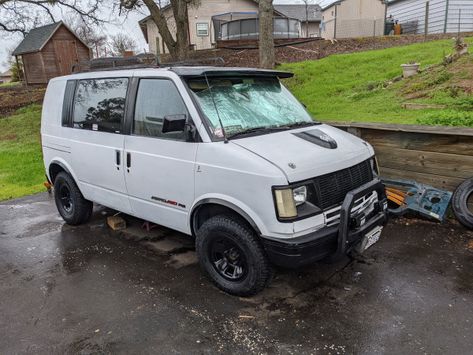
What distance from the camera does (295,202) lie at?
10.5 ft

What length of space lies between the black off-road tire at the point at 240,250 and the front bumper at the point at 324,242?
5.6 inches

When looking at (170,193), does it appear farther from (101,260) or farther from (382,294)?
(382,294)

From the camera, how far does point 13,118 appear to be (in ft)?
57.8

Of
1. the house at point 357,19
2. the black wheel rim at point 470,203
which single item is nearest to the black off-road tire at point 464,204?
the black wheel rim at point 470,203

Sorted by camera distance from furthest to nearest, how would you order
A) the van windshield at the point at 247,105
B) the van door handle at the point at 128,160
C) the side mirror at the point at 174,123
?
the van door handle at the point at 128,160
the van windshield at the point at 247,105
the side mirror at the point at 174,123

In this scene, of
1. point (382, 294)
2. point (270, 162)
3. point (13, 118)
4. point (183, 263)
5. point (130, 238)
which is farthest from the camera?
point (13, 118)

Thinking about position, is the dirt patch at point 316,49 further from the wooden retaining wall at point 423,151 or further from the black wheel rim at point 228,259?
the black wheel rim at point 228,259

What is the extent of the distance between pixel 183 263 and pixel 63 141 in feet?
8.19

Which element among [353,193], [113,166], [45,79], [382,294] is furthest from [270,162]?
[45,79]

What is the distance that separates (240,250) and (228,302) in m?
0.51

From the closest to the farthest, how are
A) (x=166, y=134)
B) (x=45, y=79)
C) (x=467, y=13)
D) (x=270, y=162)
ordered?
(x=270, y=162) < (x=166, y=134) < (x=467, y=13) < (x=45, y=79)

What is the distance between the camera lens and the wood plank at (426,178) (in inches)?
198

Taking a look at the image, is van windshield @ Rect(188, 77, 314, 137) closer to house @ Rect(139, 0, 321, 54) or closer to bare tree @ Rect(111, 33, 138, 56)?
house @ Rect(139, 0, 321, 54)

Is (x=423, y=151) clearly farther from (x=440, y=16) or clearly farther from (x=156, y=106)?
(x=440, y=16)
